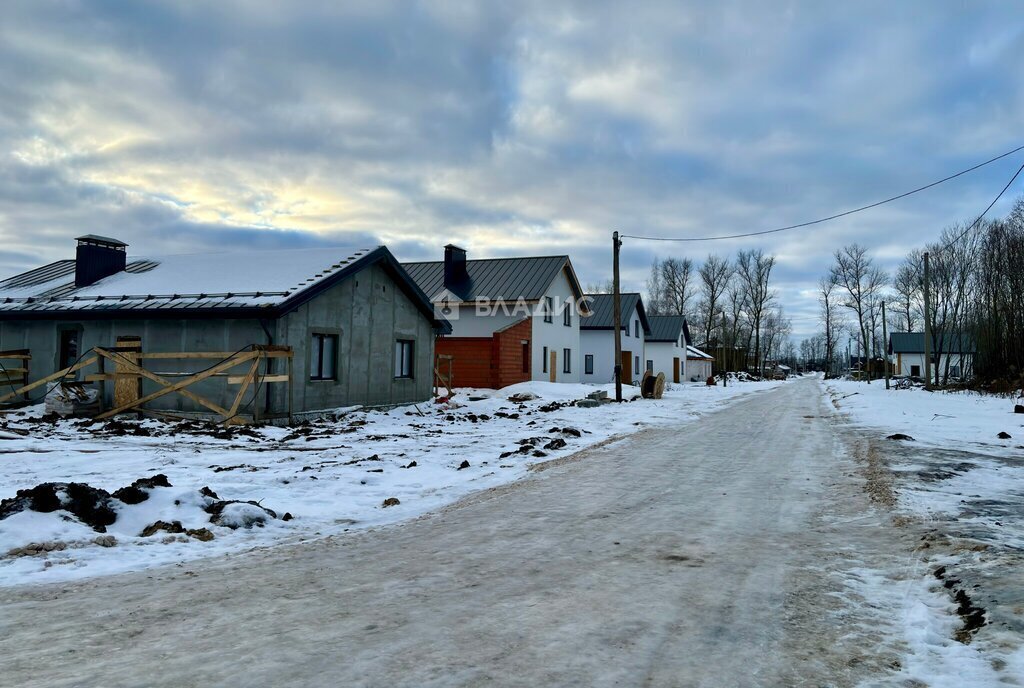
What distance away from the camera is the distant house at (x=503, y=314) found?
103 feet

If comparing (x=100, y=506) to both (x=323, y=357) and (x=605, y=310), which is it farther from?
(x=605, y=310)

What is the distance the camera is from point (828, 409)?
85.2ft

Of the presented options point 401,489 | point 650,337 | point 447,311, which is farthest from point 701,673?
point 650,337

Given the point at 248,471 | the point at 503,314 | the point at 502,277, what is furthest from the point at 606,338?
the point at 248,471

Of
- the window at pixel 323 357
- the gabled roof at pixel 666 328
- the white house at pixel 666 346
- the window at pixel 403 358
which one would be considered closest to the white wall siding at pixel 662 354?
the white house at pixel 666 346

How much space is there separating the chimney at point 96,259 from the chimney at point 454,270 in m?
16.2

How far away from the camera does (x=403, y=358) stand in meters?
22.7

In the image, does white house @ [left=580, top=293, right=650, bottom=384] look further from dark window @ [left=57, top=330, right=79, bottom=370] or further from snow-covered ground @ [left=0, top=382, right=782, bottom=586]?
dark window @ [left=57, top=330, right=79, bottom=370]

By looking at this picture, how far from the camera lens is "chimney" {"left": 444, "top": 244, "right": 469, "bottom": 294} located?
35.9 meters

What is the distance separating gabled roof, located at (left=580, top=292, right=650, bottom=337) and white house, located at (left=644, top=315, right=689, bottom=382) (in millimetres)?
9459

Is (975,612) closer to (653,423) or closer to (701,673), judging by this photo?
(701,673)

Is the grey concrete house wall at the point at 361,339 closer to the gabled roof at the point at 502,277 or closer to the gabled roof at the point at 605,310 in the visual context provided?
the gabled roof at the point at 502,277

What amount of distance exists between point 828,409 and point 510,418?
13.5 m

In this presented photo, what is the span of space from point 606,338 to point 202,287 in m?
30.0
